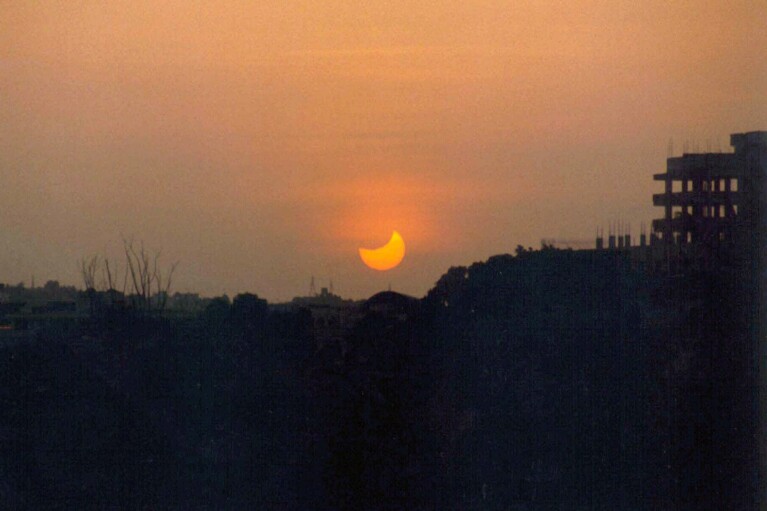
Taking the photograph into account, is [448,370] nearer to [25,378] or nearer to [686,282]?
[686,282]

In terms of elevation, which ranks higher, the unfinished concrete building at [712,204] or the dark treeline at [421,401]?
the unfinished concrete building at [712,204]

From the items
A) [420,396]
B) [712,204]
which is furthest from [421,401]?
[712,204]

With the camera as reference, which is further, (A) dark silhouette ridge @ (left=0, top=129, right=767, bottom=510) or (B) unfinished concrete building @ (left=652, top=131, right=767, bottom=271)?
(B) unfinished concrete building @ (left=652, top=131, right=767, bottom=271)

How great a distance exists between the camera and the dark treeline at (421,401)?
332 inches

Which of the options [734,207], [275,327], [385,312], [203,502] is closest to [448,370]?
[385,312]

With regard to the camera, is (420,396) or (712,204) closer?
(420,396)

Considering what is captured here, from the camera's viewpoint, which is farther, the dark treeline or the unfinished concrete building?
the unfinished concrete building

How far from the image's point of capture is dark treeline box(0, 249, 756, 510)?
8422mm

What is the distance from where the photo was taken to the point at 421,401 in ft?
29.2

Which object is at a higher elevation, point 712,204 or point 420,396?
point 712,204

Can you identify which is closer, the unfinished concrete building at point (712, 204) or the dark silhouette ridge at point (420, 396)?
the dark silhouette ridge at point (420, 396)

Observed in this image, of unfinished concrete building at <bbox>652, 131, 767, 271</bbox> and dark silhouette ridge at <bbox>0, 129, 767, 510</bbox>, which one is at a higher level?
unfinished concrete building at <bbox>652, 131, 767, 271</bbox>

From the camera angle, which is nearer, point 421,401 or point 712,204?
point 421,401

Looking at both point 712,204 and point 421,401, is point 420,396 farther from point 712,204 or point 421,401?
point 712,204
